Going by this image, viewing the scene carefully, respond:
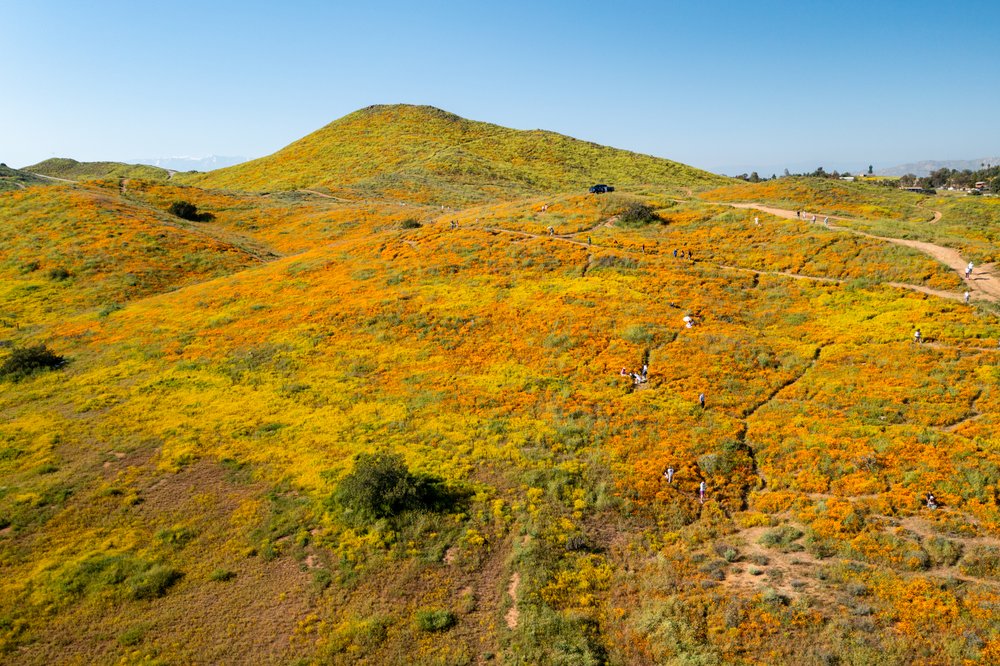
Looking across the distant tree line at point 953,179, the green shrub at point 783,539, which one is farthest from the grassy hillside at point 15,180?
the distant tree line at point 953,179

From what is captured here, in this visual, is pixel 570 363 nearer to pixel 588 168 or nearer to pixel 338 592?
pixel 338 592

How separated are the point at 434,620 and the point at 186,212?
98650 millimetres

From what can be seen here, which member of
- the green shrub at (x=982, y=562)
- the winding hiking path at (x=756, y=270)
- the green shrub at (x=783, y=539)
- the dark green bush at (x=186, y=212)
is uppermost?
the dark green bush at (x=186, y=212)

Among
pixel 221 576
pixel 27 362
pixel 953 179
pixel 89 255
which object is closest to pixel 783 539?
pixel 221 576

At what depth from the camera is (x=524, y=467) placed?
88.3 feet

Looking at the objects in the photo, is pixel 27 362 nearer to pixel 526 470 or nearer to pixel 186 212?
pixel 526 470

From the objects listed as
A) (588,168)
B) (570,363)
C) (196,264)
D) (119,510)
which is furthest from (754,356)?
(588,168)

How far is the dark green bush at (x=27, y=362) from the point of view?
132ft

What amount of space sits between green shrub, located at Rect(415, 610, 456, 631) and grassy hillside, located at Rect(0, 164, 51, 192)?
146164mm

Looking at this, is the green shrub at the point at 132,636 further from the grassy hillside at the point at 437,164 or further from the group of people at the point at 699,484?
the grassy hillside at the point at 437,164

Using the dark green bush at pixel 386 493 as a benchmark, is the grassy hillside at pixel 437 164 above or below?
above

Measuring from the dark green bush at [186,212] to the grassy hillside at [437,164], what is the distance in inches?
1313

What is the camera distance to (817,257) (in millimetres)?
49781

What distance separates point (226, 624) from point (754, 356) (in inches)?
1335
